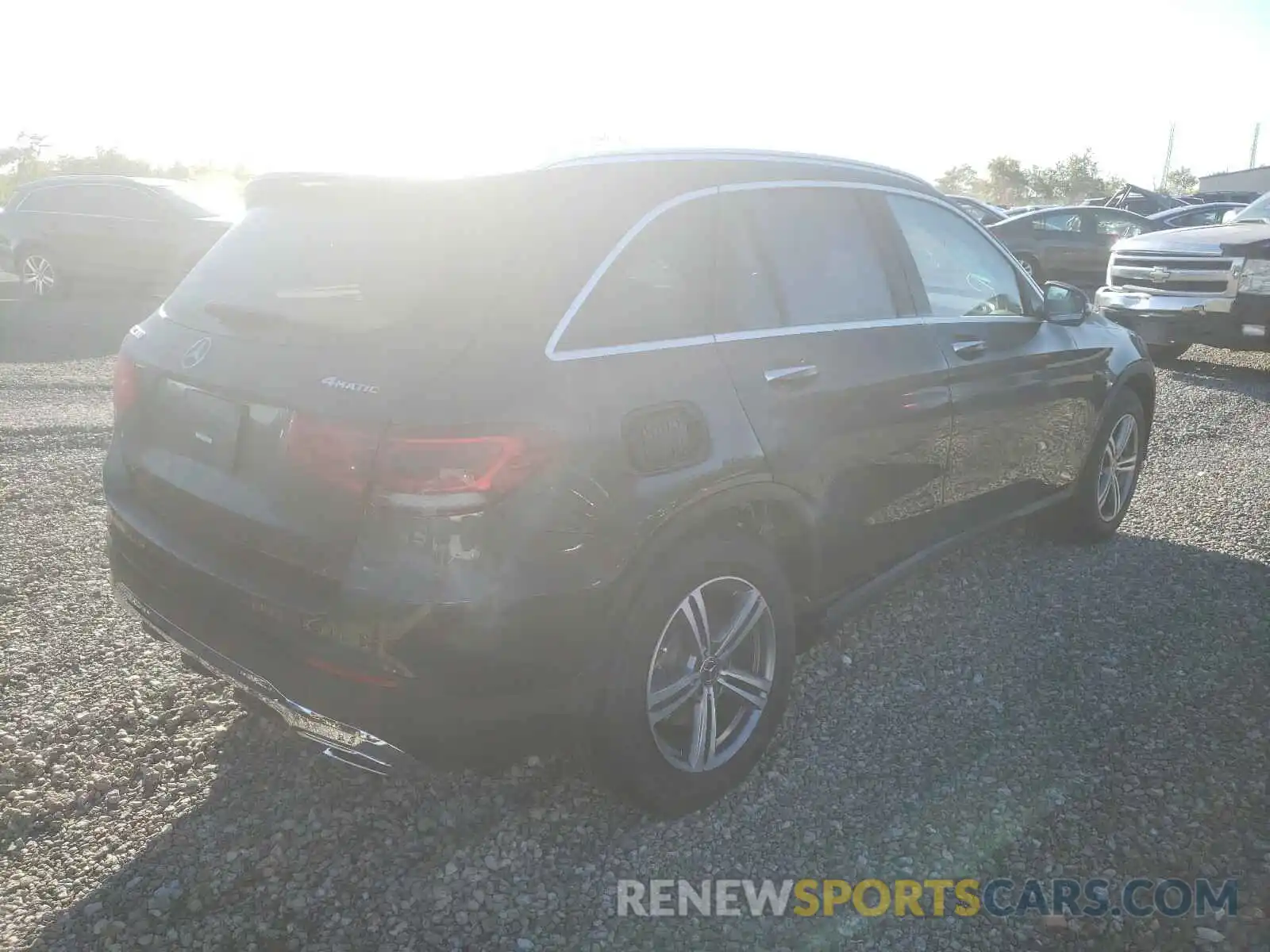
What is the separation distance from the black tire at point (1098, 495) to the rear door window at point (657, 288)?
276 cm

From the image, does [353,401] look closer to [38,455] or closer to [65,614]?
[65,614]

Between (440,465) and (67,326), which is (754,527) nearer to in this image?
(440,465)

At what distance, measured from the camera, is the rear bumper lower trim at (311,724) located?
2.33 meters

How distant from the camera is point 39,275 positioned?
1363 cm

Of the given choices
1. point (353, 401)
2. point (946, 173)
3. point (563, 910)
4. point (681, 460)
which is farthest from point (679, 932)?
point (946, 173)

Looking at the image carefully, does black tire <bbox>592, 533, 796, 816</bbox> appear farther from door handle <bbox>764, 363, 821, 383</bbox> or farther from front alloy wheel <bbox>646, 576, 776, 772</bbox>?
door handle <bbox>764, 363, 821, 383</bbox>

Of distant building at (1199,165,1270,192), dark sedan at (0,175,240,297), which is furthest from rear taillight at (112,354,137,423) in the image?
distant building at (1199,165,1270,192)

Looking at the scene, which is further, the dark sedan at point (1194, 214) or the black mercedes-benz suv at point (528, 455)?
the dark sedan at point (1194, 214)

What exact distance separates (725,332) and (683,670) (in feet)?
3.17

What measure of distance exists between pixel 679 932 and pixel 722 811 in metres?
0.50

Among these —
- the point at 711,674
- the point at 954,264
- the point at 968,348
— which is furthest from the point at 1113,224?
the point at 711,674

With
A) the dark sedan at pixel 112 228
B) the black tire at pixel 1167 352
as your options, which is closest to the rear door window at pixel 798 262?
the black tire at pixel 1167 352

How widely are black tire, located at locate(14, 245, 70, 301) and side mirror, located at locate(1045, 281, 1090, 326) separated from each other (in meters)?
13.2

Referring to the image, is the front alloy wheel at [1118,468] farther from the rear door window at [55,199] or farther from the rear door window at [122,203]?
the rear door window at [55,199]
